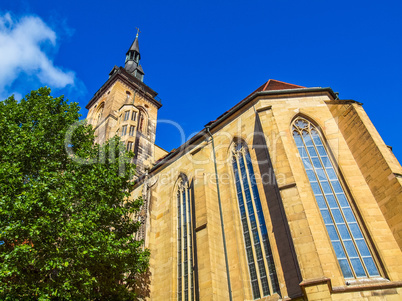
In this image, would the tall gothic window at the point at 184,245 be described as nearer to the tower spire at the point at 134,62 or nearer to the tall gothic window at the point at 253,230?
the tall gothic window at the point at 253,230

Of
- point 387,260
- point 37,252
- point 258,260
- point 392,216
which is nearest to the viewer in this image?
point 37,252

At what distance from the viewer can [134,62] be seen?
39125 mm

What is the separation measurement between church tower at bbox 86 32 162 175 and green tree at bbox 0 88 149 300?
11.0 metres

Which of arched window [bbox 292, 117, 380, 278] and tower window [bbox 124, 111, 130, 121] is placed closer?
arched window [bbox 292, 117, 380, 278]

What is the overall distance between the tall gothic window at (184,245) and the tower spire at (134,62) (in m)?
24.8

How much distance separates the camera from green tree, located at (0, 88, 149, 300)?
326 inches

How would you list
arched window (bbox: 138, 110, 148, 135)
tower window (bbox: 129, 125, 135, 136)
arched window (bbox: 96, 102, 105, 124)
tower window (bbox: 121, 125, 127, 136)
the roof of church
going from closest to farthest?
the roof of church
tower window (bbox: 121, 125, 127, 136)
tower window (bbox: 129, 125, 135, 136)
arched window (bbox: 138, 110, 148, 135)
arched window (bbox: 96, 102, 105, 124)

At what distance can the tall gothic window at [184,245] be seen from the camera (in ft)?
40.7

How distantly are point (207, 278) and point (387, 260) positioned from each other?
5.74 metres

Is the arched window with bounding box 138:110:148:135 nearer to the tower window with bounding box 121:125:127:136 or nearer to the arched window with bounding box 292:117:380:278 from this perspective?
the tower window with bounding box 121:125:127:136

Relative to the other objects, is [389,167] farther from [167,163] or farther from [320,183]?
[167,163]

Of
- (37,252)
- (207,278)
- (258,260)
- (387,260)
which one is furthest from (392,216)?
(37,252)

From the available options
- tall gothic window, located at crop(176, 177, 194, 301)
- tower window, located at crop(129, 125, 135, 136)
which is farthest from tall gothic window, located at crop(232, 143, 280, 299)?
tower window, located at crop(129, 125, 135, 136)

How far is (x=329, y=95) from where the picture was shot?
46.2ft
